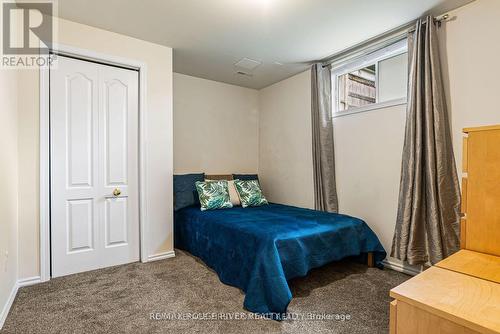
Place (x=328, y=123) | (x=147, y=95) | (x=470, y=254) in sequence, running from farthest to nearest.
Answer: (x=328, y=123) → (x=147, y=95) → (x=470, y=254)

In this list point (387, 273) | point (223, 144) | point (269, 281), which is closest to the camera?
point (269, 281)

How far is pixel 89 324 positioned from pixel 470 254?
8.00 feet

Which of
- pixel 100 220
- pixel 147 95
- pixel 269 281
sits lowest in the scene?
pixel 269 281

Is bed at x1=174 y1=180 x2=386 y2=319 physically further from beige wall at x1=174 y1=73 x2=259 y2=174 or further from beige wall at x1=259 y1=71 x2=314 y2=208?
beige wall at x1=174 y1=73 x2=259 y2=174

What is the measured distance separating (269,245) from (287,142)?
2.23 m

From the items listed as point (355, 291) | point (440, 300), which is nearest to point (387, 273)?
point (355, 291)

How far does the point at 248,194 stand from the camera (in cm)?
349

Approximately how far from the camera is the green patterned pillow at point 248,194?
344 centimetres

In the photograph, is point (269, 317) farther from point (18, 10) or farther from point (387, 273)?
point (18, 10)

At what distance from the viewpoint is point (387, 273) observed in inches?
99.5

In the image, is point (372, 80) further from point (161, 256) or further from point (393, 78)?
point (161, 256)

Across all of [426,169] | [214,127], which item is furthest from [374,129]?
[214,127]

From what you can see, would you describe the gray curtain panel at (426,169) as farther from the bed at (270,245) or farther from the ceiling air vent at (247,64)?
the ceiling air vent at (247,64)

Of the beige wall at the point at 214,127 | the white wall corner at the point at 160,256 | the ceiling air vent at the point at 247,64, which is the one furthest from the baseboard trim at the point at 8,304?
the ceiling air vent at the point at 247,64
